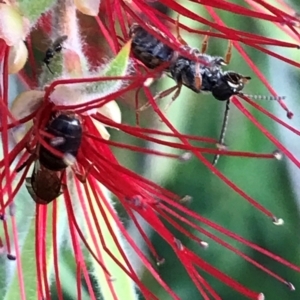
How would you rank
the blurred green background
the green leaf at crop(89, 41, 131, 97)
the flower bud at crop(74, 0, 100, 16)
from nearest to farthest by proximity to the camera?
the green leaf at crop(89, 41, 131, 97) → the flower bud at crop(74, 0, 100, 16) → the blurred green background

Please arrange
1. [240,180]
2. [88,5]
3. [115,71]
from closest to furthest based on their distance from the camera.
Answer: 1. [115,71]
2. [88,5]
3. [240,180]

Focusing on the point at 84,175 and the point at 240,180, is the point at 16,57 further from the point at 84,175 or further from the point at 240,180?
the point at 240,180

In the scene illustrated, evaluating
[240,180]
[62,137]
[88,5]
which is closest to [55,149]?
[62,137]

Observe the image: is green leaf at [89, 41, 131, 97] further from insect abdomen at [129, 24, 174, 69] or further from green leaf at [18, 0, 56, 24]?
insect abdomen at [129, 24, 174, 69]

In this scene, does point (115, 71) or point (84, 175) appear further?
point (84, 175)

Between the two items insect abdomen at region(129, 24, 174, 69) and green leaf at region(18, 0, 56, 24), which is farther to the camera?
insect abdomen at region(129, 24, 174, 69)

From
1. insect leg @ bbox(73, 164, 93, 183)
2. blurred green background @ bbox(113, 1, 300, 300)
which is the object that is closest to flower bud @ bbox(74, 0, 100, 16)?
insect leg @ bbox(73, 164, 93, 183)

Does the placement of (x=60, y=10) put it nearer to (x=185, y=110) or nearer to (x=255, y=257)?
(x=185, y=110)

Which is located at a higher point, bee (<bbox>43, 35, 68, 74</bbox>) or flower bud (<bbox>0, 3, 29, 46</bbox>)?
flower bud (<bbox>0, 3, 29, 46</bbox>)
